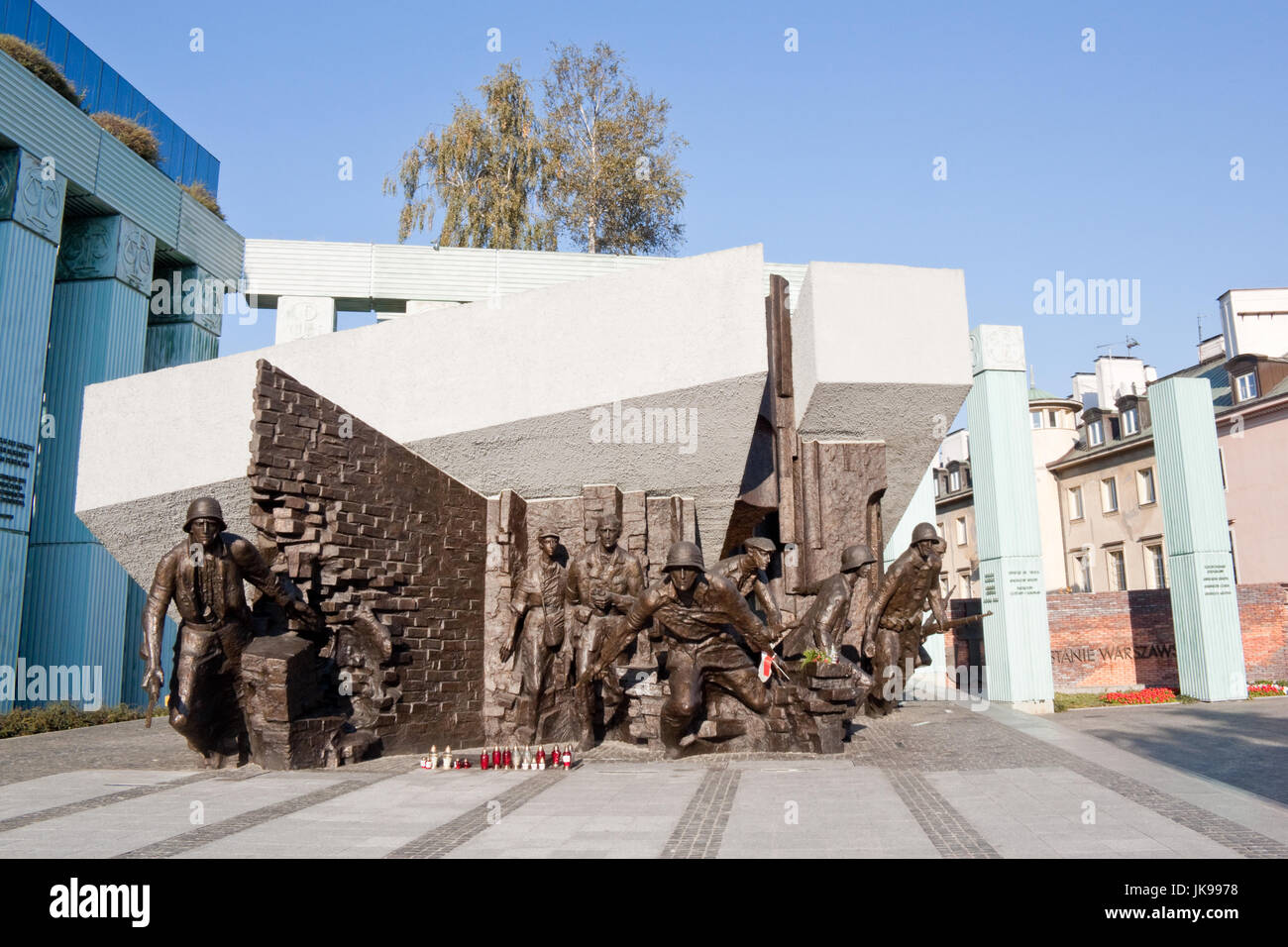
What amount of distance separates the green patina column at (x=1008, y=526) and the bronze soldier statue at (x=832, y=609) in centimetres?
660

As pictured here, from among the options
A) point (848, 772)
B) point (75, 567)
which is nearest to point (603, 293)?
point (848, 772)

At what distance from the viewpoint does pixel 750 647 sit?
8.99 meters

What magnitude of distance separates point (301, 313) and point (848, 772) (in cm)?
1366

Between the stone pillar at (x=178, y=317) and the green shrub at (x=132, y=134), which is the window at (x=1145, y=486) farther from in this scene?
the green shrub at (x=132, y=134)

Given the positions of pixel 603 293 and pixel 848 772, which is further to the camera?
pixel 603 293

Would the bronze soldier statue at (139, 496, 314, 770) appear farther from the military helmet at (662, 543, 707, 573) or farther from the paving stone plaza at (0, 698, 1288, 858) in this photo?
the military helmet at (662, 543, 707, 573)

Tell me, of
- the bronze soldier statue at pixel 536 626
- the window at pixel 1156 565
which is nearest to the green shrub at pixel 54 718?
the bronze soldier statue at pixel 536 626

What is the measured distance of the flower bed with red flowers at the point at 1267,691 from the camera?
17.9 m

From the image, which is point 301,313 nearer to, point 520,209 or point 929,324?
point 520,209

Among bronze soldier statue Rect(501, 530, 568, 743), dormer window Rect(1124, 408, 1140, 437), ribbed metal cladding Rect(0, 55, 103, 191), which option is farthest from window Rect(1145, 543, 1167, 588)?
ribbed metal cladding Rect(0, 55, 103, 191)

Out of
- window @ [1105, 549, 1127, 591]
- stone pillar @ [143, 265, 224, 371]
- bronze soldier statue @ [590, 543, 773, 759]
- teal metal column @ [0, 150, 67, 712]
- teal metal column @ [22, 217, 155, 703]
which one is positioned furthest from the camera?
window @ [1105, 549, 1127, 591]

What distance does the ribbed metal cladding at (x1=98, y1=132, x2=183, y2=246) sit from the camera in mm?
17828

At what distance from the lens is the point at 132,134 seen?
68.1ft

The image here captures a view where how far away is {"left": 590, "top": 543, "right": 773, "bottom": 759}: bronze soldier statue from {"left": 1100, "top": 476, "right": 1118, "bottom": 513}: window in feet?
84.4
